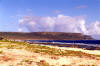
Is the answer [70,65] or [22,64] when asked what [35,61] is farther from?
[70,65]

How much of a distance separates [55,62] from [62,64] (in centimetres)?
111

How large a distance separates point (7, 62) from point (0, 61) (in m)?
0.98

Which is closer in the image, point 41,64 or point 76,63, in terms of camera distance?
point 41,64

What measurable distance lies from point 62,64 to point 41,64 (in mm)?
2670

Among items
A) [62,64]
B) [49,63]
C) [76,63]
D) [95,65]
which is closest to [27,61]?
[49,63]

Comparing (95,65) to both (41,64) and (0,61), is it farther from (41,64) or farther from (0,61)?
(0,61)

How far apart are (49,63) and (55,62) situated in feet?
3.75

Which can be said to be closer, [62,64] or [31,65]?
[31,65]

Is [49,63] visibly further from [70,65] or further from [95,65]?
[95,65]

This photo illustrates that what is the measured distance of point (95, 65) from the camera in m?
23.7

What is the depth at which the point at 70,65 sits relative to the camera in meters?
23.5

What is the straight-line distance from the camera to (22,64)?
22844mm

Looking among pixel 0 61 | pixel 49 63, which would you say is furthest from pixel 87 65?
pixel 0 61

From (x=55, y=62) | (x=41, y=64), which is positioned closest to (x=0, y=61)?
(x=41, y=64)
